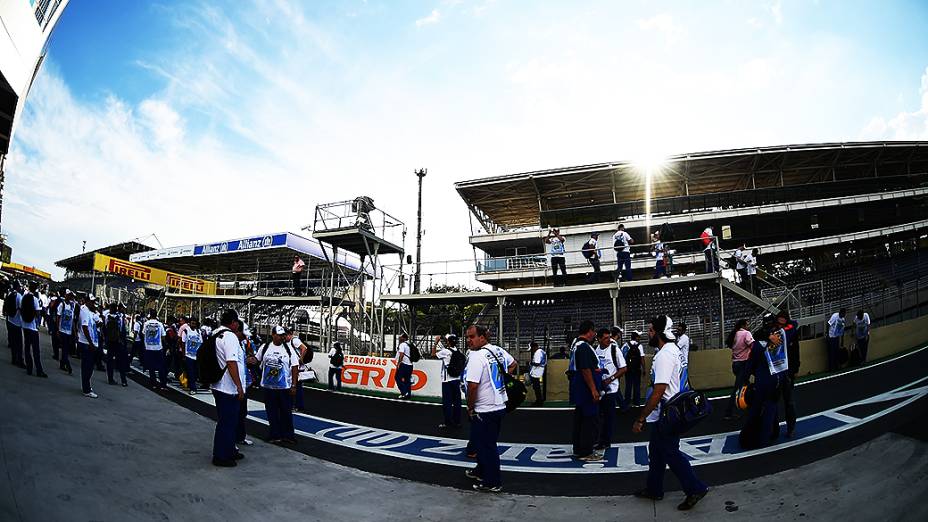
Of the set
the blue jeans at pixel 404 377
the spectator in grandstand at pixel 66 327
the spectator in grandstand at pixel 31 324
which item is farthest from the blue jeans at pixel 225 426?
the blue jeans at pixel 404 377

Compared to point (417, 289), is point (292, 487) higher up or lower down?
lower down

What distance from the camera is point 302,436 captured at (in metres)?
7.71

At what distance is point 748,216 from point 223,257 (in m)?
31.5

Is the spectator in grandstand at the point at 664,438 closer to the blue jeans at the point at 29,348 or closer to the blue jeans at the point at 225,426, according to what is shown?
the blue jeans at the point at 225,426

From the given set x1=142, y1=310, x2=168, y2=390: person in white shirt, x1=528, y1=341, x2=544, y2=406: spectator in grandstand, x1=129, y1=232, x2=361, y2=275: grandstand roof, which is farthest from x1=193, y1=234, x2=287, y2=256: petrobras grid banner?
x1=528, y1=341, x2=544, y2=406: spectator in grandstand

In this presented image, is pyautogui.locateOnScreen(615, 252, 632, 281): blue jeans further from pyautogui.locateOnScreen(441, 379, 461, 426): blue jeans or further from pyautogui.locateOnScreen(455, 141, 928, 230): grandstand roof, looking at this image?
pyautogui.locateOnScreen(441, 379, 461, 426): blue jeans

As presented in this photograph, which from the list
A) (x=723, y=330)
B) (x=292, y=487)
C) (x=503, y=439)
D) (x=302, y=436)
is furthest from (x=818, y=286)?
(x=723, y=330)

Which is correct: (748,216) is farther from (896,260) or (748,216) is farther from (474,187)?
(474,187)

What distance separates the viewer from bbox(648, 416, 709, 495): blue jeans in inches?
157

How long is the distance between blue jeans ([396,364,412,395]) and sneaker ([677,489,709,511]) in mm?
9481

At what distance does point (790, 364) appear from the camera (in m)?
5.64

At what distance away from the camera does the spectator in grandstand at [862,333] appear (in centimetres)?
383

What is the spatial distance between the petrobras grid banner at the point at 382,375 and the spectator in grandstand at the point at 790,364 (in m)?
10.4

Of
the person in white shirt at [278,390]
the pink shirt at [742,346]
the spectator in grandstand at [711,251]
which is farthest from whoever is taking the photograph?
the spectator in grandstand at [711,251]
